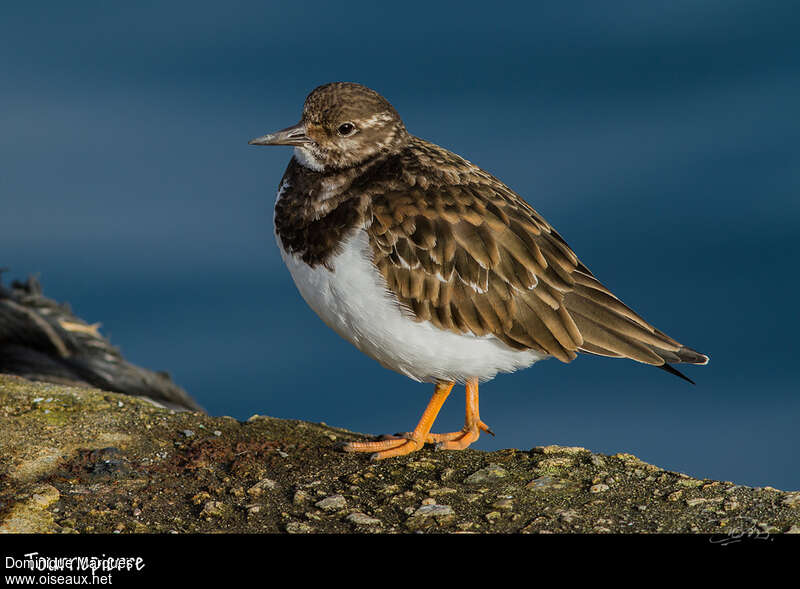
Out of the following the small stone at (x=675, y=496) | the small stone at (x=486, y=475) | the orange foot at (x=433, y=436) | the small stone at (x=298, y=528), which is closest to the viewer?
the small stone at (x=298, y=528)

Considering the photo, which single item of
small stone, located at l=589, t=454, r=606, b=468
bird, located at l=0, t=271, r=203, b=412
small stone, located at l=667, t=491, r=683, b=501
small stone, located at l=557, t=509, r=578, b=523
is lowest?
small stone, located at l=557, t=509, r=578, b=523

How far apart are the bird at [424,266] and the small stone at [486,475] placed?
72 cm

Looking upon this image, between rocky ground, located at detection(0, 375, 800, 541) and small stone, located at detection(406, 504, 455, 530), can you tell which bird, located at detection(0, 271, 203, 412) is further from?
small stone, located at detection(406, 504, 455, 530)

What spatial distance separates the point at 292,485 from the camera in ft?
22.8

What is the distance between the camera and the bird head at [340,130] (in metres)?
7.93

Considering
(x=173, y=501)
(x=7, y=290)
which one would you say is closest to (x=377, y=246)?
(x=173, y=501)

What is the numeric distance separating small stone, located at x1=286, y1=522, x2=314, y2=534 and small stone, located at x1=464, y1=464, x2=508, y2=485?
1.29m

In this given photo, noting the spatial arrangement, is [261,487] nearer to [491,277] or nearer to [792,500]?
[491,277]

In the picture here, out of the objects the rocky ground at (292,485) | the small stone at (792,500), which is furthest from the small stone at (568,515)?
the small stone at (792,500)

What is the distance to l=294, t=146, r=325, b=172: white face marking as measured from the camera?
7922mm

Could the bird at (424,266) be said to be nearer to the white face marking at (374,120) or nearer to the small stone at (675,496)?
the white face marking at (374,120)

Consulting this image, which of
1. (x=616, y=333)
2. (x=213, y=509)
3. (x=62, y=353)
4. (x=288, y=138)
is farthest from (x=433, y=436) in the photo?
(x=62, y=353)

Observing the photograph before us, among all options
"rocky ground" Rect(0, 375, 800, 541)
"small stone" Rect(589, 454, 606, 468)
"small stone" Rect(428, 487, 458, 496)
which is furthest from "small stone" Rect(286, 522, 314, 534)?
"small stone" Rect(589, 454, 606, 468)

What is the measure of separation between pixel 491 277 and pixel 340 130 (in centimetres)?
173
